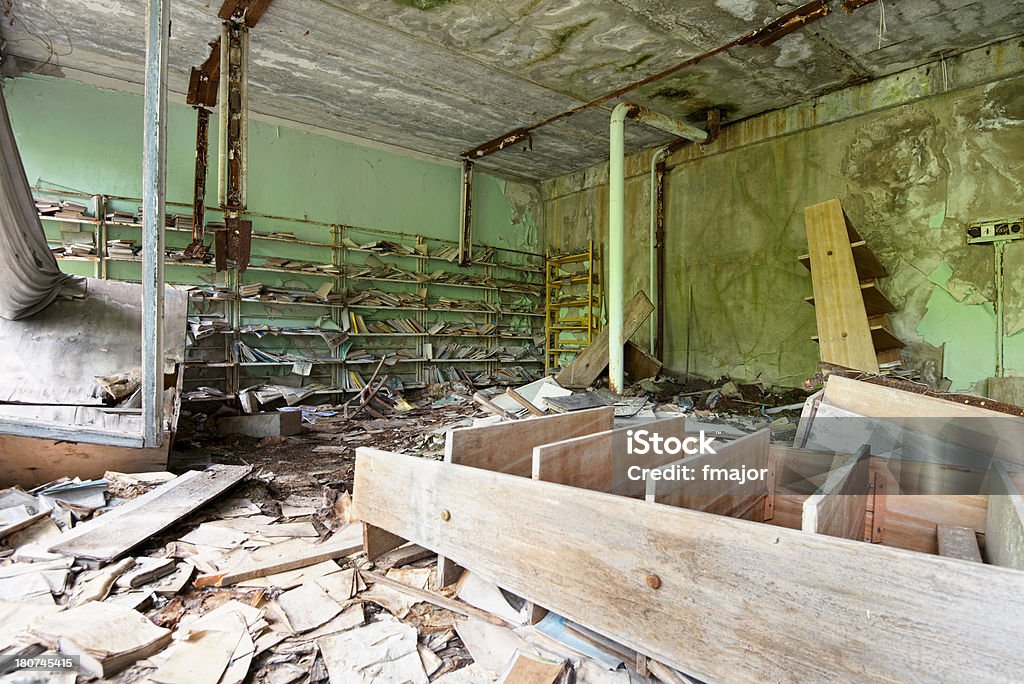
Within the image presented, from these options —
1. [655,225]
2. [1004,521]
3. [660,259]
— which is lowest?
[1004,521]

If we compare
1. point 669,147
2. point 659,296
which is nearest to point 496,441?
point 659,296

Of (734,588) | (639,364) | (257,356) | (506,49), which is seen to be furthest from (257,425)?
(734,588)

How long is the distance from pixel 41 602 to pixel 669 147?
323 inches

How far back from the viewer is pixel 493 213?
9406 millimetres

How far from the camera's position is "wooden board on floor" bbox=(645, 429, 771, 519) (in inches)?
37.1

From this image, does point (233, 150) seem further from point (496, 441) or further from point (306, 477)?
point (496, 441)

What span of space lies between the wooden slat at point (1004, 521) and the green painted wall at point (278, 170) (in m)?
7.58

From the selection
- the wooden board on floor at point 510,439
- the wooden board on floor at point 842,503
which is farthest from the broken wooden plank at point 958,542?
the wooden board on floor at point 510,439

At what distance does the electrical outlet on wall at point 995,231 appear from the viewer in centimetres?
478

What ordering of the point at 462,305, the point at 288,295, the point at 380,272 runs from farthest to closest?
the point at 462,305, the point at 380,272, the point at 288,295

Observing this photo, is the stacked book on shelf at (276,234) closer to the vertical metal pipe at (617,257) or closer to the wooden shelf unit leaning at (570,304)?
the vertical metal pipe at (617,257)

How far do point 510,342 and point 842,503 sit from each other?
8446 millimetres

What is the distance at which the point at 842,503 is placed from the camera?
0.94 metres

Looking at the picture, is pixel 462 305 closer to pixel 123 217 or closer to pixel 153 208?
pixel 123 217
